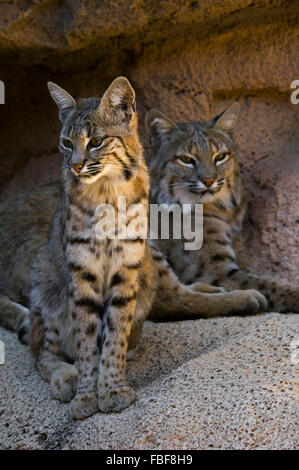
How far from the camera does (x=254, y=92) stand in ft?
17.3

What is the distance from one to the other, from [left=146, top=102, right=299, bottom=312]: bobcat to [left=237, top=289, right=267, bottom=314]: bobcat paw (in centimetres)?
29

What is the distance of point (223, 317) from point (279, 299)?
473 millimetres

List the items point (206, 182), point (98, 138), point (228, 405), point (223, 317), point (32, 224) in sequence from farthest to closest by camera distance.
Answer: point (32, 224), point (206, 182), point (223, 317), point (98, 138), point (228, 405)

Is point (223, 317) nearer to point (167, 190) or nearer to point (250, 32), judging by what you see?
point (167, 190)

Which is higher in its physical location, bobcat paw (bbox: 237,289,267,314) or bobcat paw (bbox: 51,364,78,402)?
bobcat paw (bbox: 237,289,267,314)

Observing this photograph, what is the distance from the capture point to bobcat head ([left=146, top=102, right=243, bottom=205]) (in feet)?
15.5

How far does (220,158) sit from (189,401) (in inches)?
97.0

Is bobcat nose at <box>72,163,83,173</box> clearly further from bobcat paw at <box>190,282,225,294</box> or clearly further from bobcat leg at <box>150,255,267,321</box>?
bobcat paw at <box>190,282,225,294</box>

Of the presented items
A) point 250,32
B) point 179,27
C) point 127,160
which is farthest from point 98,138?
point 250,32

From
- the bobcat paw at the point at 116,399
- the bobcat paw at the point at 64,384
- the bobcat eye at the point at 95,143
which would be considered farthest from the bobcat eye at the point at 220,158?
the bobcat paw at the point at 116,399

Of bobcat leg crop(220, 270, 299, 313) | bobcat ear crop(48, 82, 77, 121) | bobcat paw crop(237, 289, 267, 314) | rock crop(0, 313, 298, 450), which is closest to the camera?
rock crop(0, 313, 298, 450)

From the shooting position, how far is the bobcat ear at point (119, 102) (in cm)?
334

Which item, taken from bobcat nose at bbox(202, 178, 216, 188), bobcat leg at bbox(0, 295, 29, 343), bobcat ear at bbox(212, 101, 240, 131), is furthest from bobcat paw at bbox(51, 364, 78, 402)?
bobcat ear at bbox(212, 101, 240, 131)

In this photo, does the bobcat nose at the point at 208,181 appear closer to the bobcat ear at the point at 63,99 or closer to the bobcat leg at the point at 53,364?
the bobcat ear at the point at 63,99
